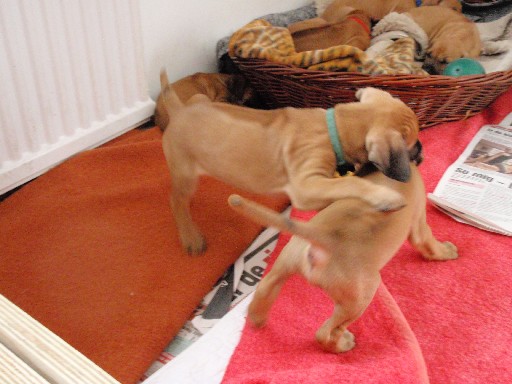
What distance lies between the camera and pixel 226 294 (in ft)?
4.21

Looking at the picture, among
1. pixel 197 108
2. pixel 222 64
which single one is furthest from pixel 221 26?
pixel 197 108

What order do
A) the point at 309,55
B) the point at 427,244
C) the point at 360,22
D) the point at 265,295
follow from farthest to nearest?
the point at 360,22 → the point at 309,55 → the point at 427,244 → the point at 265,295

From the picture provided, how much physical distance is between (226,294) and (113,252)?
330 millimetres

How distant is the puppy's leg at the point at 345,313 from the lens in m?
0.88

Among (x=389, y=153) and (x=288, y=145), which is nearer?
(x=389, y=153)

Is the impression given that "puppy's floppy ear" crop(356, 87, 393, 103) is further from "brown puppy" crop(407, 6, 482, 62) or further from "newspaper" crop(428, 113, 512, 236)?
"brown puppy" crop(407, 6, 482, 62)

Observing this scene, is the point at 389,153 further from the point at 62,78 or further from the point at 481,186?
the point at 62,78

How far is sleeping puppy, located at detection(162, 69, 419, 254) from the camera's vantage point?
1058mm

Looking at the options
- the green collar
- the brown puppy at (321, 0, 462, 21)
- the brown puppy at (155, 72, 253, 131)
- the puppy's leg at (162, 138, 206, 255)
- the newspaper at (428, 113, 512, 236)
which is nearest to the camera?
the green collar

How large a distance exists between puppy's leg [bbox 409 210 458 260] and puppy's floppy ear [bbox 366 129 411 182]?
19 centimetres

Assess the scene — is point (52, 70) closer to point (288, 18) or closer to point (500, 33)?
point (288, 18)

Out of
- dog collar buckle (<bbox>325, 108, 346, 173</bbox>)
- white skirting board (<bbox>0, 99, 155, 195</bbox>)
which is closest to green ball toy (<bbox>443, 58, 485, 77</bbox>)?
dog collar buckle (<bbox>325, 108, 346, 173</bbox>)

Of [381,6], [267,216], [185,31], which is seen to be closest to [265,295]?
[267,216]

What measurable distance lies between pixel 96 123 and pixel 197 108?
1.69 feet
